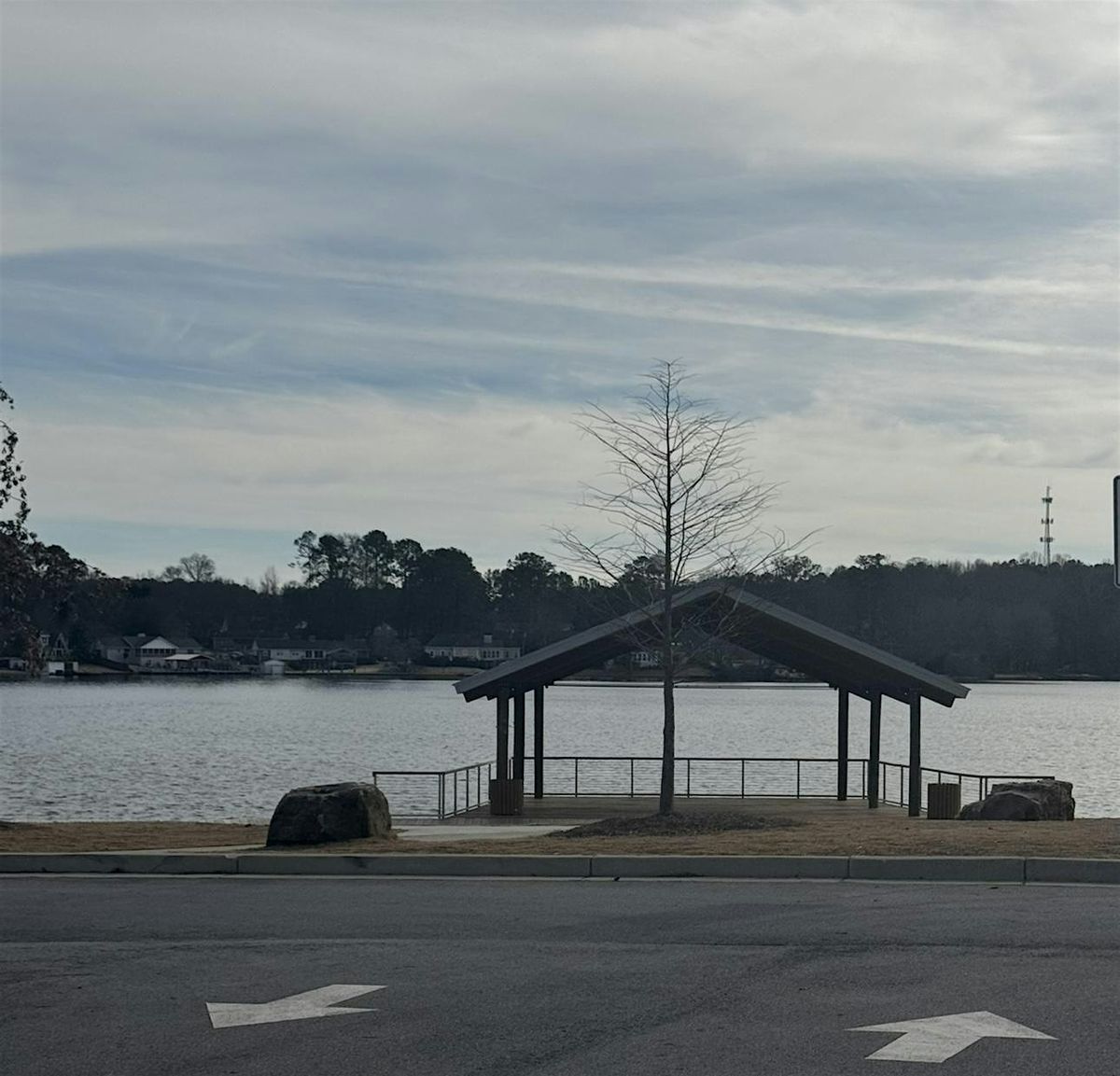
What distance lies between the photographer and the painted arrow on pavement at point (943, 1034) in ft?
23.8

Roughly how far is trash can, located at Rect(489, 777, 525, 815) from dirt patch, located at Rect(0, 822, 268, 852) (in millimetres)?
6786

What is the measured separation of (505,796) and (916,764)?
7085mm

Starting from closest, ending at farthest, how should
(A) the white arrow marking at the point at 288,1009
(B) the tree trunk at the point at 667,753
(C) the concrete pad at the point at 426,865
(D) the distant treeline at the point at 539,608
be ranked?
(A) the white arrow marking at the point at 288,1009 < (C) the concrete pad at the point at 426,865 < (B) the tree trunk at the point at 667,753 < (D) the distant treeline at the point at 539,608

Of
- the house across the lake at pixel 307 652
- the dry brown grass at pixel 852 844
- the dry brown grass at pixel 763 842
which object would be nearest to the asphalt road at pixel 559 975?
the dry brown grass at pixel 852 844

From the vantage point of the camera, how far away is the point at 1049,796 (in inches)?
899

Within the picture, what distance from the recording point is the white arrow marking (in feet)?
26.7

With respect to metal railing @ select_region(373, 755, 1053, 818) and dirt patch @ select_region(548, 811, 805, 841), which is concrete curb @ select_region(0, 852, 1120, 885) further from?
metal railing @ select_region(373, 755, 1053, 818)

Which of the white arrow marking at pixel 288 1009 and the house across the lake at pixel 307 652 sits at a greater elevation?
the house across the lake at pixel 307 652

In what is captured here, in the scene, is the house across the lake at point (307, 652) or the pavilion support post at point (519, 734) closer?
the pavilion support post at point (519, 734)

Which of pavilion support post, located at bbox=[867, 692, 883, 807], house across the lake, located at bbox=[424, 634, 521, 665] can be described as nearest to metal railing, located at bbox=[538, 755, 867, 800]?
pavilion support post, located at bbox=[867, 692, 883, 807]

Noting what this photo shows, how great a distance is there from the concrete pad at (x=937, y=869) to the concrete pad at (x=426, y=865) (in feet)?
7.78

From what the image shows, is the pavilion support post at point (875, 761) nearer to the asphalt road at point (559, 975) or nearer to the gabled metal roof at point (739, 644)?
the gabled metal roof at point (739, 644)

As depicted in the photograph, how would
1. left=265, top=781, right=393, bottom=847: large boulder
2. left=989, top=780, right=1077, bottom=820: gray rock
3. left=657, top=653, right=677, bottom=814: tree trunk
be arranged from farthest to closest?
left=989, top=780, right=1077, bottom=820: gray rock → left=657, top=653, right=677, bottom=814: tree trunk → left=265, top=781, right=393, bottom=847: large boulder

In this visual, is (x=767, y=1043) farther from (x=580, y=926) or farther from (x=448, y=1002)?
(x=580, y=926)
